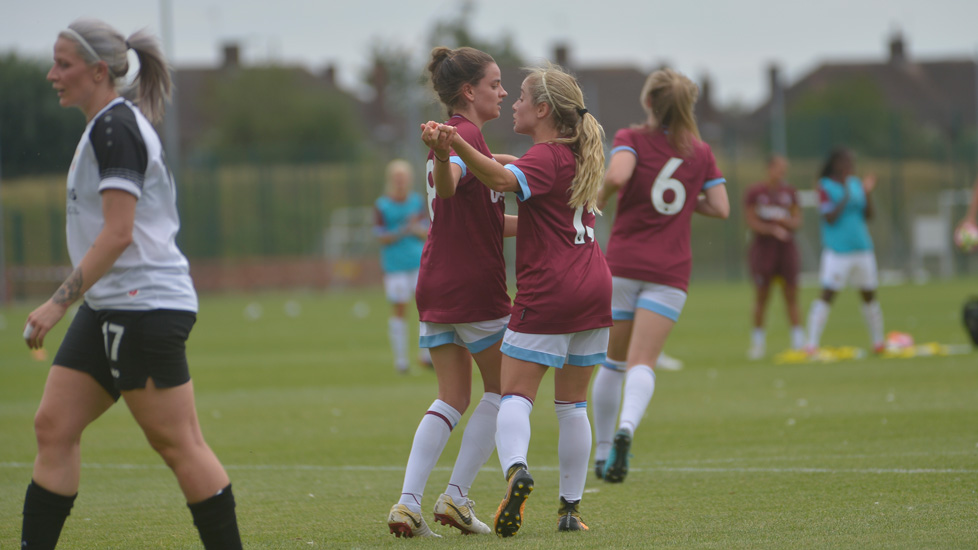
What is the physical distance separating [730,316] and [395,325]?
31.2 feet

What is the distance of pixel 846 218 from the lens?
42.6 ft

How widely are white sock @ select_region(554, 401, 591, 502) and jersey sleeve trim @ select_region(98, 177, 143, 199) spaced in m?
2.07

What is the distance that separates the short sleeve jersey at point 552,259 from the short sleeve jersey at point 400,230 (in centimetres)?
842

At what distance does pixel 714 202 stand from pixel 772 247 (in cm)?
735

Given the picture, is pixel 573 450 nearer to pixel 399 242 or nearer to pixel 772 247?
pixel 399 242

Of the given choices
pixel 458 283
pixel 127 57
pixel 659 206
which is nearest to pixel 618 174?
pixel 659 206

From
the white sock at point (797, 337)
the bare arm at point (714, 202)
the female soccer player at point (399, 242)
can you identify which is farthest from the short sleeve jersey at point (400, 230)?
the bare arm at point (714, 202)

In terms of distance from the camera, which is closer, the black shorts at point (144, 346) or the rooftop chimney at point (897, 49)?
the black shorts at point (144, 346)

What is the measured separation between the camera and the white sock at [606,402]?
6.51 metres

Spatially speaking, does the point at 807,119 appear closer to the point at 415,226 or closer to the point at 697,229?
the point at 697,229

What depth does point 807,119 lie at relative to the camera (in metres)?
37.9

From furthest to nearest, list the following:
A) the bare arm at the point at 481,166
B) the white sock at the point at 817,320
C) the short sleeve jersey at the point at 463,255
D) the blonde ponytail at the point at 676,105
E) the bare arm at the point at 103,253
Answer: the white sock at the point at 817,320 → the blonde ponytail at the point at 676,105 → the short sleeve jersey at the point at 463,255 → the bare arm at the point at 481,166 → the bare arm at the point at 103,253

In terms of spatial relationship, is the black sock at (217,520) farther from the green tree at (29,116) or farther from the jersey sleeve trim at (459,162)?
the green tree at (29,116)

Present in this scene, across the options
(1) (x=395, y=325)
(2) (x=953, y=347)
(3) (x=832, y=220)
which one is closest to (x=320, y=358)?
(1) (x=395, y=325)
